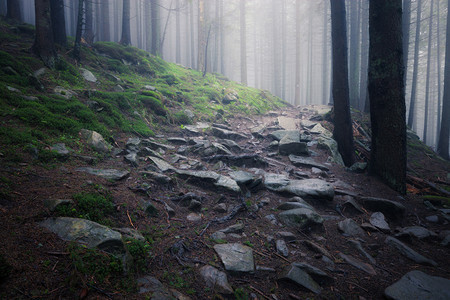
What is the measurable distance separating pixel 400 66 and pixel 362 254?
4.53 metres

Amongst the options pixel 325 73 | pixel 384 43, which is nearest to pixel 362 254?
pixel 384 43

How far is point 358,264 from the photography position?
9.13 ft

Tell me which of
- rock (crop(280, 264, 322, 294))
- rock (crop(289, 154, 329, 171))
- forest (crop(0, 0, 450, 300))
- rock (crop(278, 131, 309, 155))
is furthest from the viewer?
rock (crop(278, 131, 309, 155))

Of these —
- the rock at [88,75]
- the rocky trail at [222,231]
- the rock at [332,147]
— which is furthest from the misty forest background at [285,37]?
the rocky trail at [222,231]

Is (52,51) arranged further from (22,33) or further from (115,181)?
(115,181)

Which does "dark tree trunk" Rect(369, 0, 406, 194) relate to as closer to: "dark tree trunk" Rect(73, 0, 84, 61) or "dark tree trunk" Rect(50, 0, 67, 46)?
"dark tree trunk" Rect(73, 0, 84, 61)

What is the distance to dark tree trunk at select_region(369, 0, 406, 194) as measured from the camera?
4770mm

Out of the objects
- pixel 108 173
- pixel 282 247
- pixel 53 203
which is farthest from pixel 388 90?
pixel 53 203

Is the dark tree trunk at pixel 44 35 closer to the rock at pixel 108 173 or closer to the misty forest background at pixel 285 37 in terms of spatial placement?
the misty forest background at pixel 285 37

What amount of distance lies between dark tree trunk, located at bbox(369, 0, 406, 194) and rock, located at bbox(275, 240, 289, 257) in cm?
387

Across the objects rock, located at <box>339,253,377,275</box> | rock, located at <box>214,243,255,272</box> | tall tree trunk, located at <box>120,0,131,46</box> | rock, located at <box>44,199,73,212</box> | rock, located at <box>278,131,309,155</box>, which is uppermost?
tall tree trunk, located at <box>120,0,131,46</box>

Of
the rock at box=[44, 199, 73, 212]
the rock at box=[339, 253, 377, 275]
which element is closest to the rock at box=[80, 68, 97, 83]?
the rock at box=[44, 199, 73, 212]

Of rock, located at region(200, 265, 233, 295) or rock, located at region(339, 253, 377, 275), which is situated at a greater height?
rock, located at region(200, 265, 233, 295)

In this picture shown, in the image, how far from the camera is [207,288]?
209 cm
